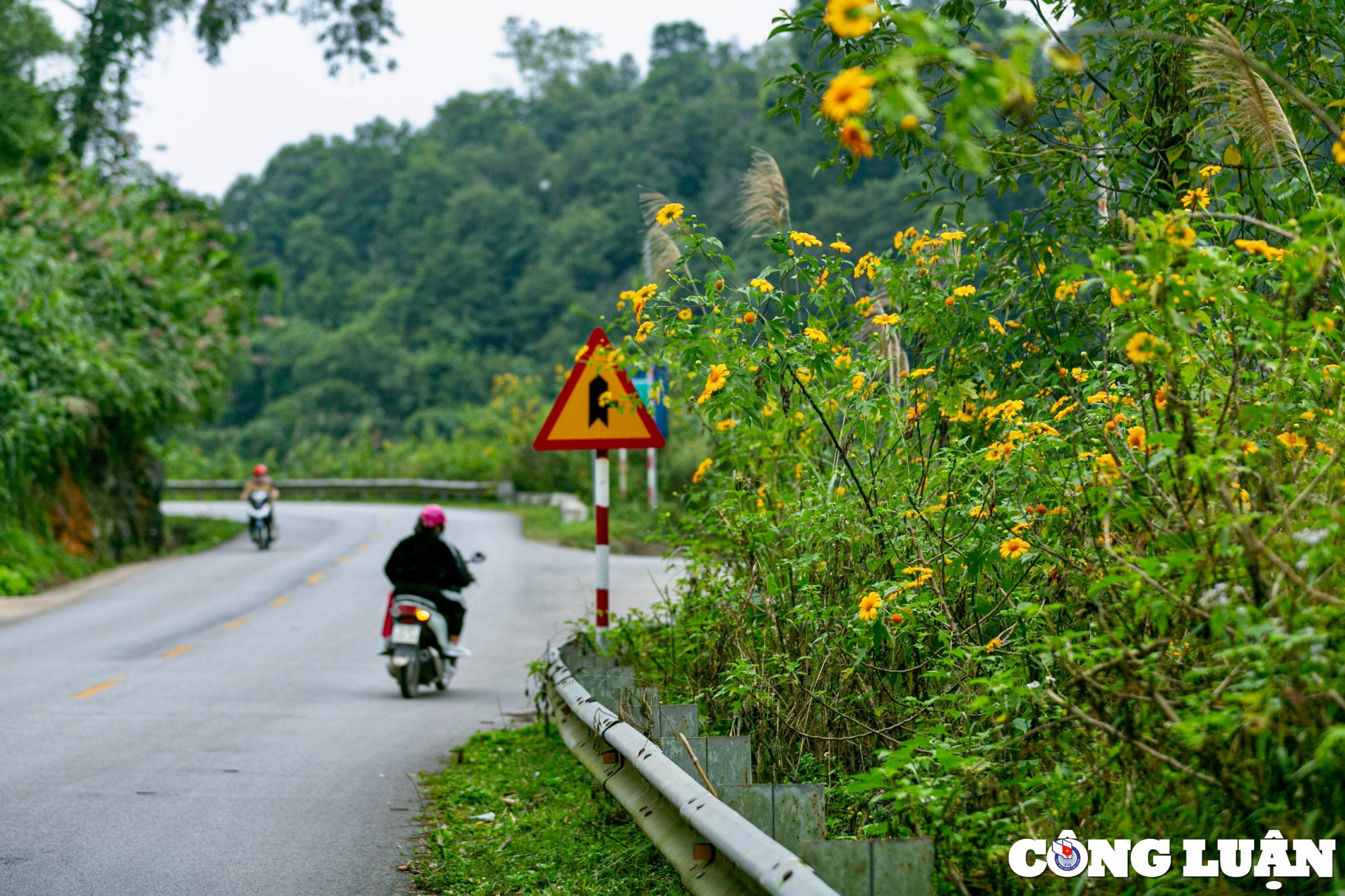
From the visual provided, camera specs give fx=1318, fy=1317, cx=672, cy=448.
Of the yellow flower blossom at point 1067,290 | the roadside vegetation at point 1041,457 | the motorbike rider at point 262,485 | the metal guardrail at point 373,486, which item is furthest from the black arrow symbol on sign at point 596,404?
the metal guardrail at point 373,486

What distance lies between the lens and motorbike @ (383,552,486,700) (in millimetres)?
11164

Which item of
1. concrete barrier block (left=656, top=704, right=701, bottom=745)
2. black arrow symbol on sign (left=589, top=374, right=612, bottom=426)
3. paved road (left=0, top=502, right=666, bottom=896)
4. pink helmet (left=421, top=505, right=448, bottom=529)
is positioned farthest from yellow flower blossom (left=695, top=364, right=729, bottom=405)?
pink helmet (left=421, top=505, right=448, bottom=529)

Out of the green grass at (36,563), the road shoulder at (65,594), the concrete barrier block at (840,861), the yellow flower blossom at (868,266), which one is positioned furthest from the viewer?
the green grass at (36,563)

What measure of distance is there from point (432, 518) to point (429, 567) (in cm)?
50

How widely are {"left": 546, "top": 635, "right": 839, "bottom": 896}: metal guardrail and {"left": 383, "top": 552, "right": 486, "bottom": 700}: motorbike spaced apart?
489cm

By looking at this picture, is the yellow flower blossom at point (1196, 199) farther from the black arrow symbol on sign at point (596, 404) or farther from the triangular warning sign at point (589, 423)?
the black arrow symbol on sign at point (596, 404)

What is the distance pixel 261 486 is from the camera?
1050 inches

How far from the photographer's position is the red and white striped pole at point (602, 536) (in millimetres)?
8609

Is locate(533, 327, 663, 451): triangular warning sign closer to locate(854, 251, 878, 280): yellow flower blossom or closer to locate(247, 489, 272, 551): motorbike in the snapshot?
locate(854, 251, 878, 280): yellow flower blossom

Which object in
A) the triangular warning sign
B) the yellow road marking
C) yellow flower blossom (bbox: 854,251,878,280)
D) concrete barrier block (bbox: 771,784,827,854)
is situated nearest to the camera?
concrete barrier block (bbox: 771,784,827,854)

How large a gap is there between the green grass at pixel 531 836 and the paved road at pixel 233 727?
230 mm

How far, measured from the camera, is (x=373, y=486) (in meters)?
46.4

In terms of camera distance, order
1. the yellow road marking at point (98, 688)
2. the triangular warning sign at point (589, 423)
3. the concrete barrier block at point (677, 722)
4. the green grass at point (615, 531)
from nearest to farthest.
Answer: the concrete barrier block at point (677, 722) → the triangular warning sign at point (589, 423) → the yellow road marking at point (98, 688) → the green grass at point (615, 531)

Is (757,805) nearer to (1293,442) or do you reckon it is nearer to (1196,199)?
(1293,442)
